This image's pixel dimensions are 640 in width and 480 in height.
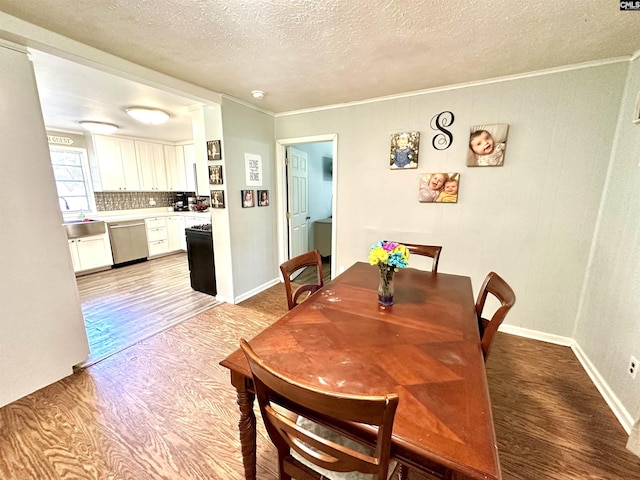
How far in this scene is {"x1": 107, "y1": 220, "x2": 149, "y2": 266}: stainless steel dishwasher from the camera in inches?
177

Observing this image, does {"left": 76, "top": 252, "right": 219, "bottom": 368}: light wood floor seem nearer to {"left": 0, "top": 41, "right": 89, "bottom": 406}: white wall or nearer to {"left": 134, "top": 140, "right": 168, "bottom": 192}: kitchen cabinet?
{"left": 0, "top": 41, "right": 89, "bottom": 406}: white wall

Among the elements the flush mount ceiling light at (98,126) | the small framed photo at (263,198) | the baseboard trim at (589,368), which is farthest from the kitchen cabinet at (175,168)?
the baseboard trim at (589,368)

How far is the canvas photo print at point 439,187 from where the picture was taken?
2.64 m

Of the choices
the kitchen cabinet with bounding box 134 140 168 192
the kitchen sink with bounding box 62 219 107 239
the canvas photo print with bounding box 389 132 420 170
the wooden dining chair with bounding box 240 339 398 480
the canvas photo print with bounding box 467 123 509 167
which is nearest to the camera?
the wooden dining chair with bounding box 240 339 398 480

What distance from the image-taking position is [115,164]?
15.2ft

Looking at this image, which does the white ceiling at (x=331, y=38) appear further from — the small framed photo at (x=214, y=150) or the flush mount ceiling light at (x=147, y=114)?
the small framed photo at (x=214, y=150)

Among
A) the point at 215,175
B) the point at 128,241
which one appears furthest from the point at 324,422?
the point at 128,241

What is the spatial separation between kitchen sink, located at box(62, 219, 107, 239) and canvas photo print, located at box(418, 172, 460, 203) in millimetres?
4911

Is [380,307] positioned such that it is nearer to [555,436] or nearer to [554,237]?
[555,436]

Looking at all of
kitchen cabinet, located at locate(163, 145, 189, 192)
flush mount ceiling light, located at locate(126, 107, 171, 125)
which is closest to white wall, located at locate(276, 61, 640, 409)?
flush mount ceiling light, located at locate(126, 107, 171, 125)

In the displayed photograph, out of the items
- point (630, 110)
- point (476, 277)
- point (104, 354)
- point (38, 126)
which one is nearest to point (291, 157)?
point (38, 126)

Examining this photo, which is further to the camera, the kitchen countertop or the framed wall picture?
the kitchen countertop

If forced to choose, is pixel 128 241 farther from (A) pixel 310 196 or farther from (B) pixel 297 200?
(A) pixel 310 196

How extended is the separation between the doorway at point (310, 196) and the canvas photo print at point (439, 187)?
1.06 metres
